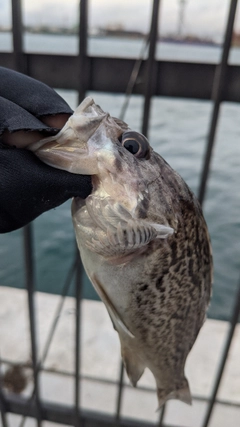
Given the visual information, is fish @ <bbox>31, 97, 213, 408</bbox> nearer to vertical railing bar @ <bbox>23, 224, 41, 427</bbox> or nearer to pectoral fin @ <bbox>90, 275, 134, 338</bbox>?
pectoral fin @ <bbox>90, 275, 134, 338</bbox>

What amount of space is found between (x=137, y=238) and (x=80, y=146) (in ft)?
0.58

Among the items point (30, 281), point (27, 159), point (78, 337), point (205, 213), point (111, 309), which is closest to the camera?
point (27, 159)

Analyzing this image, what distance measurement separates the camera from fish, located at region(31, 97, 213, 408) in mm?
652

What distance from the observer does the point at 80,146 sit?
64 cm

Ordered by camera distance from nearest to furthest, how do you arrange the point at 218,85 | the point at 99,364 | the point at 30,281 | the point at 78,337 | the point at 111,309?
the point at 111,309 → the point at 218,85 → the point at 30,281 → the point at 78,337 → the point at 99,364

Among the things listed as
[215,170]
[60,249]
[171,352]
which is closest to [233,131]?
[215,170]

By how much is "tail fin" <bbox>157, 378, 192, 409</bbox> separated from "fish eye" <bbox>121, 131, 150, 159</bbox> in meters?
0.64

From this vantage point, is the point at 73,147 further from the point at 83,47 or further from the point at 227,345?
the point at 227,345

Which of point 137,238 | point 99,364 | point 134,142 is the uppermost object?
point 134,142

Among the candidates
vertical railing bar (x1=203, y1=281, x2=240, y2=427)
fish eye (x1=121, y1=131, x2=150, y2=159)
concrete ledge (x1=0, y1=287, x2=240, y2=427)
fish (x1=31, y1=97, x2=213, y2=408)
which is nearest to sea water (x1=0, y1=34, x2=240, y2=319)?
concrete ledge (x1=0, y1=287, x2=240, y2=427)

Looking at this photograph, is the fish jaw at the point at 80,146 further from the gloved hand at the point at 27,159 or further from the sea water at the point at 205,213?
the sea water at the point at 205,213

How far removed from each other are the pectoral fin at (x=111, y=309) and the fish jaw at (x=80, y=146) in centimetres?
24

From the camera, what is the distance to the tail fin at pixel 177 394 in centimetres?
101

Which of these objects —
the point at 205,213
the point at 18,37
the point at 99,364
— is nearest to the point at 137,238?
the point at 18,37
